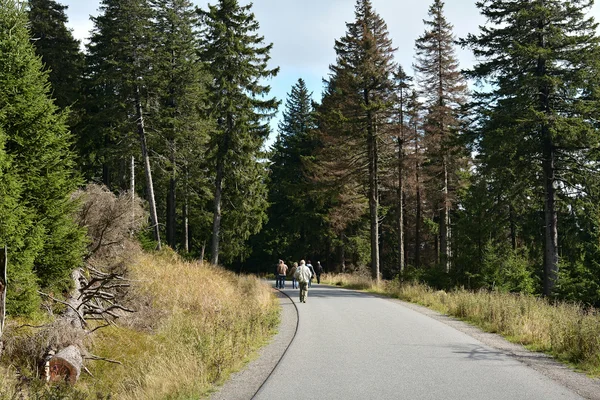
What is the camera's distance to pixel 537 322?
1194 cm

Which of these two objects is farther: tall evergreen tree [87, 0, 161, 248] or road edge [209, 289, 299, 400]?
tall evergreen tree [87, 0, 161, 248]

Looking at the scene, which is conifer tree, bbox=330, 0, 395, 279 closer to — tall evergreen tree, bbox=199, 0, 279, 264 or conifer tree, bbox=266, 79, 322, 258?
tall evergreen tree, bbox=199, 0, 279, 264

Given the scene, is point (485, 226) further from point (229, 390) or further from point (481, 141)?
point (229, 390)

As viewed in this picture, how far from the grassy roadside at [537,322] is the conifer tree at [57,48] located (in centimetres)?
2463

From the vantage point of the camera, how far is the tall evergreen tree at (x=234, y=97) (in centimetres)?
2864

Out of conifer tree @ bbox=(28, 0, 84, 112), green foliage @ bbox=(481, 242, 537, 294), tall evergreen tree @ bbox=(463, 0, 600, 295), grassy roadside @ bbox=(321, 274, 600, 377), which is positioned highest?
conifer tree @ bbox=(28, 0, 84, 112)

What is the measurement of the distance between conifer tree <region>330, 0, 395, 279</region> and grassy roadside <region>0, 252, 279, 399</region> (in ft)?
43.3

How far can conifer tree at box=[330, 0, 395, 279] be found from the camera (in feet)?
94.2

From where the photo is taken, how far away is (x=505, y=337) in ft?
38.3

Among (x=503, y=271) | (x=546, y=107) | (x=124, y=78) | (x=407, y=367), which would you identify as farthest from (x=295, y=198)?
(x=407, y=367)

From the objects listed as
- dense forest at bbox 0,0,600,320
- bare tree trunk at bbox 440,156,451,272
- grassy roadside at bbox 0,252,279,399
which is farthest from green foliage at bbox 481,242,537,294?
grassy roadside at bbox 0,252,279,399

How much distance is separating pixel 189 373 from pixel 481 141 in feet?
58.6

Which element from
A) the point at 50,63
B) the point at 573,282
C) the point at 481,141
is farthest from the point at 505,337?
the point at 50,63

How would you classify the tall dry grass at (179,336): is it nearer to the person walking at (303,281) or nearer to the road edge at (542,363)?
the person walking at (303,281)
